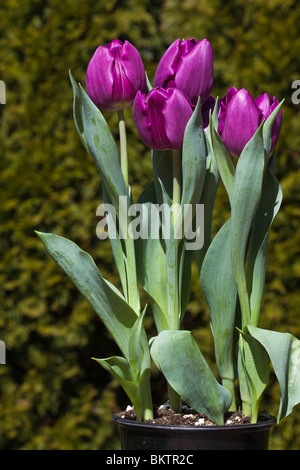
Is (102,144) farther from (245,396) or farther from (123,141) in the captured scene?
(245,396)

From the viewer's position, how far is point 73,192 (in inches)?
76.9

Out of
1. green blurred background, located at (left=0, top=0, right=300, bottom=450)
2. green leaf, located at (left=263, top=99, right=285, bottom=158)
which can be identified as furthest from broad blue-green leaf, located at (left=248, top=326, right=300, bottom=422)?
green blurred background, located at (left=0, top=0, right=300, bottom=450)

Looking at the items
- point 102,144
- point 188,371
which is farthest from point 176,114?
point 188,371

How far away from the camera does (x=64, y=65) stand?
197 centimetres

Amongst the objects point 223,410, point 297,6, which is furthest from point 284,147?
point 223,410

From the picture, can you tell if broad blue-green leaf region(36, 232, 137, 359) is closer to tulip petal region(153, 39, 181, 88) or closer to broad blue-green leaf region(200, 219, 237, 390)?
broad blue-green leaf region(200, 219, 237, 390)

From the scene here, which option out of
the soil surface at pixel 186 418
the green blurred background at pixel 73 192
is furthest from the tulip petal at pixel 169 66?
the green blurred background at pixel 73 192

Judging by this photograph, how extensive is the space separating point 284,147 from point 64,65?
0.77 meters

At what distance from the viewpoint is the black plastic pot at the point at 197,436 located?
75 cm

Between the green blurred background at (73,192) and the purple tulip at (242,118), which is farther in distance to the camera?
the green blurred background at (73,192)

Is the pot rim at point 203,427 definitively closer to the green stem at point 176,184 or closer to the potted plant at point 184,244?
the potted plant at point 184,244

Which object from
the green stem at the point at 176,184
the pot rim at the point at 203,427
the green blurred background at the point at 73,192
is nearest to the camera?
the pot rim at the point at 203,427

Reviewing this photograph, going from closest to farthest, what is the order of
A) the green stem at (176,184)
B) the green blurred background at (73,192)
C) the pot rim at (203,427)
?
1. the pot rim at (203,427)
2. the green stem at (176,184)
3. the green blurred background at (73,192)
